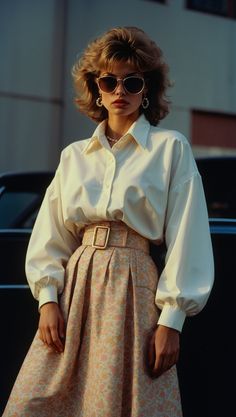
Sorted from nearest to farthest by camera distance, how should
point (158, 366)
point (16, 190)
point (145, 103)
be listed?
point (158, 366)
point (145, 103)
point (16, 190)

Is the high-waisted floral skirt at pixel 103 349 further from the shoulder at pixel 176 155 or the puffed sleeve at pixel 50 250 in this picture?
the shoulder at pixel 176 155

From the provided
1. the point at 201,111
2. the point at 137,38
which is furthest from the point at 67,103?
the point at 137,38

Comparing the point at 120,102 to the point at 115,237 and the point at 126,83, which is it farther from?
the point at 115,237

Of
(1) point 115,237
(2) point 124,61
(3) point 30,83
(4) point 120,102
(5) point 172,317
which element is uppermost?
(2) point 124,61

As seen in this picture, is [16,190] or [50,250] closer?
[50,250]

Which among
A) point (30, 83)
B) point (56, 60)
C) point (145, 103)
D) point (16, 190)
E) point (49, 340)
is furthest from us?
point (56, 60)

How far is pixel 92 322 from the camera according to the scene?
7.70ft

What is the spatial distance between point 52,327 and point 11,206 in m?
1.87

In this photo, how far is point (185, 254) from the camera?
Result: 2.32m

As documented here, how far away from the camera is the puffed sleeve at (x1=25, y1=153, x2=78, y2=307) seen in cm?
246

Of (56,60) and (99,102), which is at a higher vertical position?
(99,102)

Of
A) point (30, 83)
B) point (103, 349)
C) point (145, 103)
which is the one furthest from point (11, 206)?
point (30, 83)

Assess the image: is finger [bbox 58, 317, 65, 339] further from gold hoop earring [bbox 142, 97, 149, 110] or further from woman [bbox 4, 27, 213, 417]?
gold hoop earring [bbox 142, 97, 149, 110]

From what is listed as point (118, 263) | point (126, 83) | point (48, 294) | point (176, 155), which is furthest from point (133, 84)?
point (48, 294)
